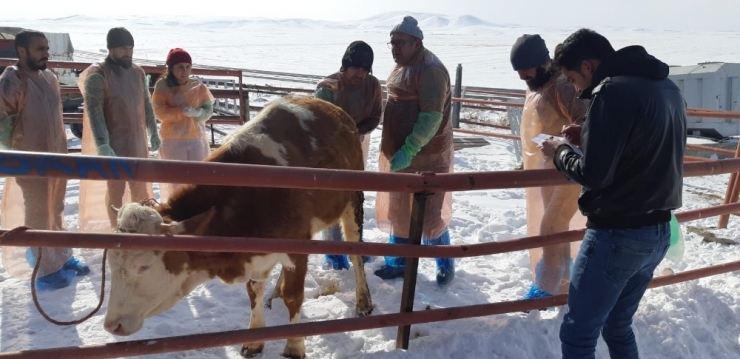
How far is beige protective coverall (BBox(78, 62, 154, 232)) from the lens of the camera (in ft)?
15.7

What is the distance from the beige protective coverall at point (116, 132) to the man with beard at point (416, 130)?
2.11 m

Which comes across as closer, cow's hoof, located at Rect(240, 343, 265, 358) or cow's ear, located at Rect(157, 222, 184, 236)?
cow's ear, located at Rect(157, 222, 184, 236)

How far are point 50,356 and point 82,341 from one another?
149cm

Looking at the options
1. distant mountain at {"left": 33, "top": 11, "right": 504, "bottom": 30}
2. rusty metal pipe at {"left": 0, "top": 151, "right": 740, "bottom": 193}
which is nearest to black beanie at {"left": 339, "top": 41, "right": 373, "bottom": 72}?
rusty metal pipe at {"left": 0, "top": 151, "right": 740, "bottom": 193}

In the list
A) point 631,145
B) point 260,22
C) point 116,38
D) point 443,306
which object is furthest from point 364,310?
point 260,22

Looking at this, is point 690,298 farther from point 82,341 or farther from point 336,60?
point 336,60

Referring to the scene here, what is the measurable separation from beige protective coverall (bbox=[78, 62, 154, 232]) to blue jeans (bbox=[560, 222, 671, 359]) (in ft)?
12.4

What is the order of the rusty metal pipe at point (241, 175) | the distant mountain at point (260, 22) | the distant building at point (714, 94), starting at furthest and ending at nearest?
the distant mountain at point (260, 22), the distant building at point (714, 94), the rusty metal pipe at point (241, 175)

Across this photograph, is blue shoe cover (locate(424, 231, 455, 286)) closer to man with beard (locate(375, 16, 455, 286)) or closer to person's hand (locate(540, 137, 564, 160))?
man with beard (locate(375, 16, 455, 286))

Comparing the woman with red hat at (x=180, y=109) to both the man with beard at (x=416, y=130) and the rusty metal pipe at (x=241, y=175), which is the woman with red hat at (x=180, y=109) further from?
the rusty metal pipe at (x=241, y=175)

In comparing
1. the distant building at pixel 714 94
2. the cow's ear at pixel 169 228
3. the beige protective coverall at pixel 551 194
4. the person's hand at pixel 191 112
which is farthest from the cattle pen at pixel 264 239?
the distant building at pixel 714 94

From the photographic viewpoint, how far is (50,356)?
226 cm

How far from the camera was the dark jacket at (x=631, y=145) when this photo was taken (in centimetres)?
218

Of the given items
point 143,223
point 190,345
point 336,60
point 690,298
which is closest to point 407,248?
point 190,345
